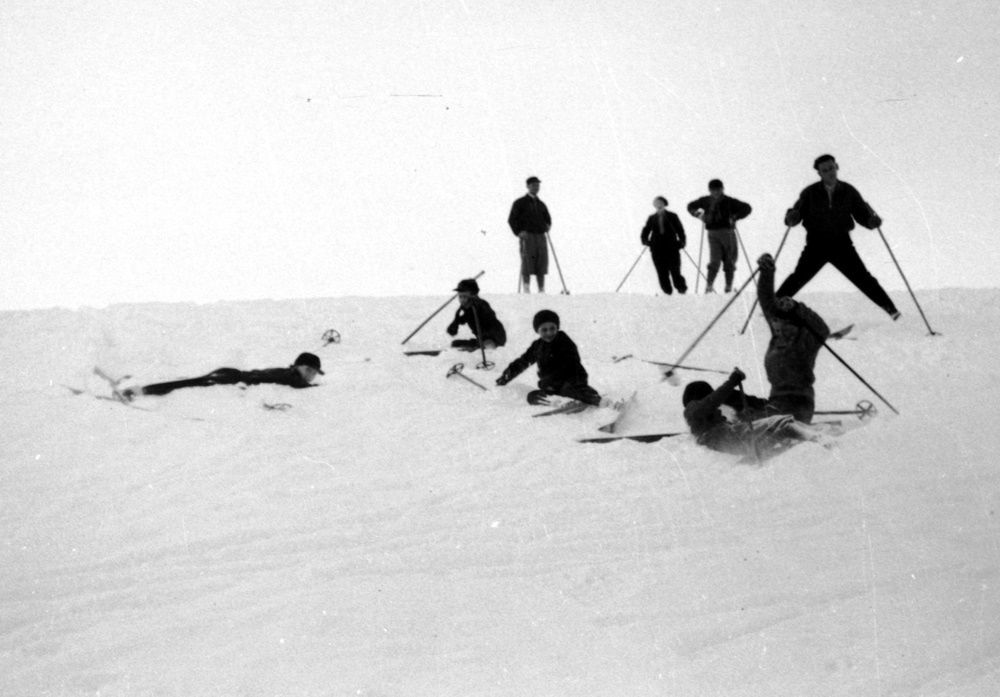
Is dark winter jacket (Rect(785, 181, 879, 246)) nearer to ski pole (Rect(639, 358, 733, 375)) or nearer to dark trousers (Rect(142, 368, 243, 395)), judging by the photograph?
ski pole (Rect(639, 358, 733, 375))

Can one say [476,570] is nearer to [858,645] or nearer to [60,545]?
[858,645]

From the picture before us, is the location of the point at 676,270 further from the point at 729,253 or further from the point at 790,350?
the point at 790,350

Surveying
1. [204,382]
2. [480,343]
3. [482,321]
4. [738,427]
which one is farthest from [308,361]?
[738,427]

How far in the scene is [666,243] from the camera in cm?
984

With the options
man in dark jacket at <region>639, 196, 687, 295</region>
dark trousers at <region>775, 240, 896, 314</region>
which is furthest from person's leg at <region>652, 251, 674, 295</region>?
dark trousers at <region>775, 240, 896, 314</region>

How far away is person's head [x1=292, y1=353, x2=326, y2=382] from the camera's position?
6.37 m

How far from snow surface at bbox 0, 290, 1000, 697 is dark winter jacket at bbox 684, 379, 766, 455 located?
130 mm

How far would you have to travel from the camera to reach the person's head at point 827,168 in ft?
23.3

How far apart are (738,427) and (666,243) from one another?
5.60m

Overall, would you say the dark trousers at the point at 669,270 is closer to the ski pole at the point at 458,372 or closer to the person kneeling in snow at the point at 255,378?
the ski pole at the point at 458,372

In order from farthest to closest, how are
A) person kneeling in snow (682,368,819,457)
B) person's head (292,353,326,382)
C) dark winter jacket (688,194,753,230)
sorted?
dark winter jacket (688,194,753,230), person's head (292,353,326,382), person kneeling in snow (682,368,819,457)

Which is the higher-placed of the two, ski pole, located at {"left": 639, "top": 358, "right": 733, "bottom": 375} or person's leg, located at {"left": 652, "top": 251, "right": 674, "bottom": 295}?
person's leg, located at {"left": 652, "top": 251, "right": 674, "bottom": 295}

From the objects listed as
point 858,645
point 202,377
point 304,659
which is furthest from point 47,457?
point 858,645

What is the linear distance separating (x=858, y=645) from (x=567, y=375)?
12.2 feet
